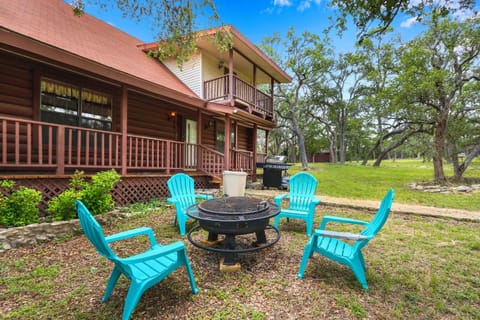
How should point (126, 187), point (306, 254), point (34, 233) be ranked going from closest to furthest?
1. point (306, 254)
2. point (34, 233)
3. point (126, 187)

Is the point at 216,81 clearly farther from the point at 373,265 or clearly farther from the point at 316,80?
the point at 316,80

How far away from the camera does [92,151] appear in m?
6.19

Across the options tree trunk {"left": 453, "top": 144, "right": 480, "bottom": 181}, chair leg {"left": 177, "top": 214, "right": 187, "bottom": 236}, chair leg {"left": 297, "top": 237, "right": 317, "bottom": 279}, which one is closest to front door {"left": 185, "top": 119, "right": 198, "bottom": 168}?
chair leg {"left": 177, "top": 214, "right": 187, "bottom": 236}

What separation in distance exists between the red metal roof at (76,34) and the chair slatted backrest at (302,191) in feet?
14.8

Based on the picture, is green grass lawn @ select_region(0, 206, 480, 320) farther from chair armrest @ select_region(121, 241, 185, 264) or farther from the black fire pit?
chair armrest @ select_region(121, 241, 185, 264)

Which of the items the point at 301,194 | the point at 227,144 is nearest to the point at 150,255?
the point at 301,194

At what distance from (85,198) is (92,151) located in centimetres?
265

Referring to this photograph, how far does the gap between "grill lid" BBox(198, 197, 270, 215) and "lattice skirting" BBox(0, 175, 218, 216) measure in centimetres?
323

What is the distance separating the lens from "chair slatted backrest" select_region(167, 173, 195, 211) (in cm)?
413

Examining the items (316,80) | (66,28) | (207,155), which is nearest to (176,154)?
(207,155)

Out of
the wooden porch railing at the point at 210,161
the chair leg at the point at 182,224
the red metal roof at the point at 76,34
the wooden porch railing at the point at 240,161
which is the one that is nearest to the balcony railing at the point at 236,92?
the red metal roof at the point at 76,34

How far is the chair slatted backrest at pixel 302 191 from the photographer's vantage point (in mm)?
4320

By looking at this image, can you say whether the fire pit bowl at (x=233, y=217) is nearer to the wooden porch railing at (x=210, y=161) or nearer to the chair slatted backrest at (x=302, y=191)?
the chair slatted backrest at (x=302, y=191)

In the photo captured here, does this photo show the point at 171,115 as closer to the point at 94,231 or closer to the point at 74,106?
the point at 74,106
